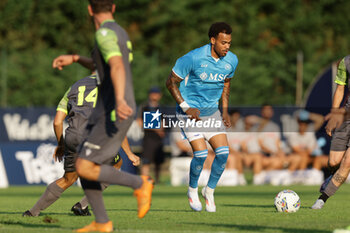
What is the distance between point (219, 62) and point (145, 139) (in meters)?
10.8

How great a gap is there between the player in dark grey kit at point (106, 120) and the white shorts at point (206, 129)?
3061mm

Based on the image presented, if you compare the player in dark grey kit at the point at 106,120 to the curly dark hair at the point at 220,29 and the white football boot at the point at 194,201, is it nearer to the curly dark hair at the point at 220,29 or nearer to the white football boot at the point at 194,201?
the white football boot at the point at 194,201

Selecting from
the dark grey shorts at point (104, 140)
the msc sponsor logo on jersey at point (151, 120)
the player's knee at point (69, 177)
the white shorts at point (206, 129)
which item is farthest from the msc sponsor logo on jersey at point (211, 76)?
the msc sponsor logo on jersey at point (151, 120)

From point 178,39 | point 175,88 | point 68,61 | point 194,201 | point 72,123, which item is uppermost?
point 68,61

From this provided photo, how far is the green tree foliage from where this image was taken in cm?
3391

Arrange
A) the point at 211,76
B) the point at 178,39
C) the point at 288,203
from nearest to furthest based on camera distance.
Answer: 1. the point at 288,203
2. the point at 211,76
3. the point at 178,39

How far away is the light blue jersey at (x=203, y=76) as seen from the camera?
10.6 meters

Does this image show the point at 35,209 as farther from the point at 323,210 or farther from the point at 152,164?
the point at 152,164

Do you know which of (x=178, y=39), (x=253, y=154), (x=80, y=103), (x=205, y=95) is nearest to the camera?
(x=80, y=103)

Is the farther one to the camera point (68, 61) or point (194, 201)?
point (194, 201)

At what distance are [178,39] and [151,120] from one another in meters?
24.5

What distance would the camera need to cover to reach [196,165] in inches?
424

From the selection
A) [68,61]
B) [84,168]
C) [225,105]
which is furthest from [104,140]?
[225,105]

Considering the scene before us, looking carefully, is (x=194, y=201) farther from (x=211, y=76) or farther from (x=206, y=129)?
(x=211, y=76)
